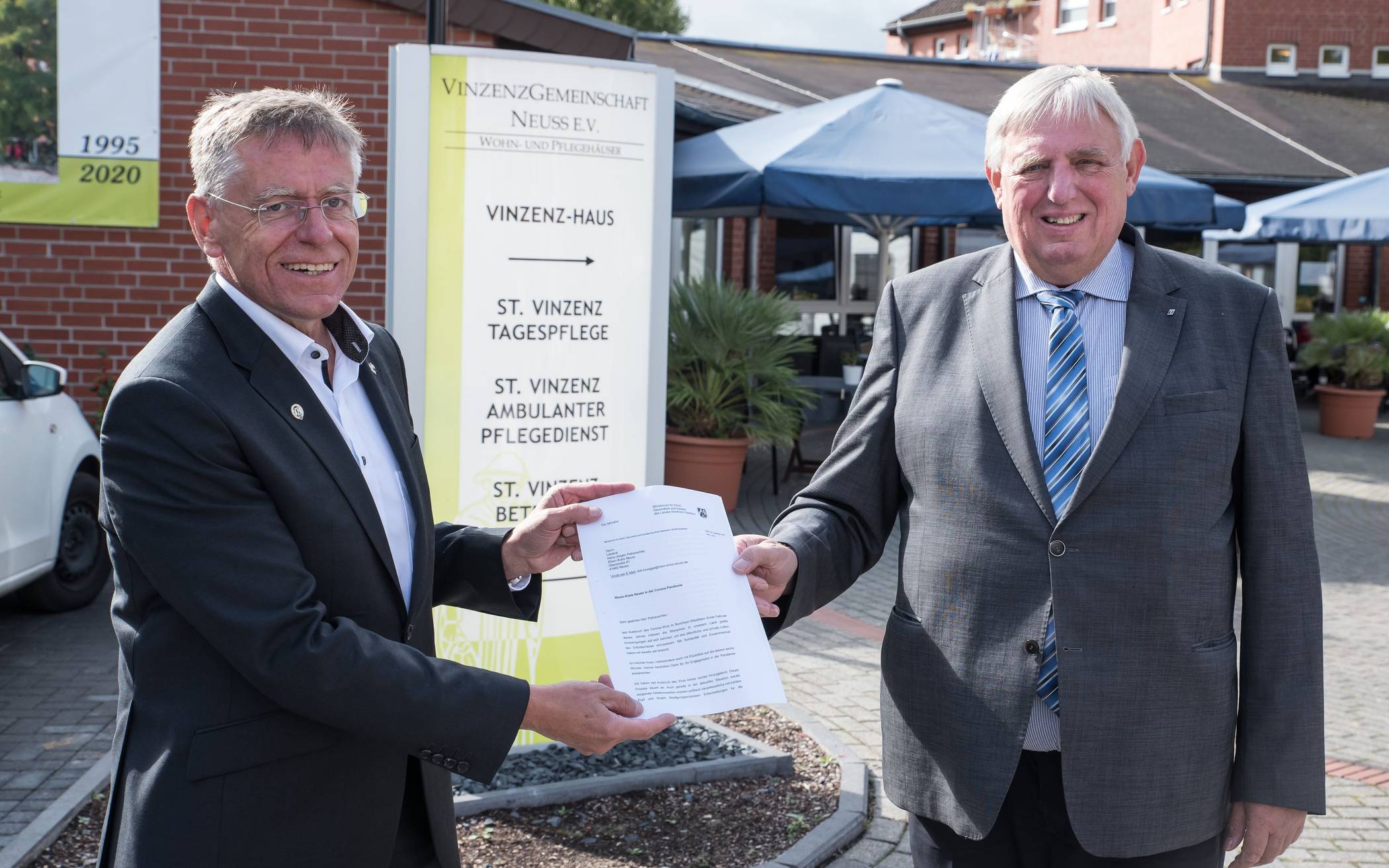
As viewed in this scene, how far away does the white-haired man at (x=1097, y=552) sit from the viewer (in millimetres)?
2223

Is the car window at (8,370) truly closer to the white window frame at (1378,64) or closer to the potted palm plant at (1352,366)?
the potted palm plant at (1352,366)

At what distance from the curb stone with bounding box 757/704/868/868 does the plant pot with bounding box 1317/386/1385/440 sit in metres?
12.5

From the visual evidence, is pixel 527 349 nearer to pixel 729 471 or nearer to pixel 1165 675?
pixel 1165 675

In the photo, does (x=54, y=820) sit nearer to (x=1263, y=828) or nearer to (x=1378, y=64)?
(x=1263, y=828)

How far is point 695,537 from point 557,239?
7.09 ft

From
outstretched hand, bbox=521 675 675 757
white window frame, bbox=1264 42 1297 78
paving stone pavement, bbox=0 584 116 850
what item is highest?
white window frame, bbox=1264 42 1297 78

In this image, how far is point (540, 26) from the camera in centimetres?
897

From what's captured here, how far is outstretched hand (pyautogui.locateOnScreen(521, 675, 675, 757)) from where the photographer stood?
2.11 metres

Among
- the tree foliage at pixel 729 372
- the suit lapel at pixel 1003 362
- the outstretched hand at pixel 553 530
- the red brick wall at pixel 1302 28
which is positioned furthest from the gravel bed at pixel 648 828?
the red brick wall at pixel 1302 28

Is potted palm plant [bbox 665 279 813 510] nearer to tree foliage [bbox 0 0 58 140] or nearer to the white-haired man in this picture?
tree foliage [bbox 0 0 58 140]

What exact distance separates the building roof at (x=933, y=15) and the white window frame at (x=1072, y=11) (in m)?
6.16

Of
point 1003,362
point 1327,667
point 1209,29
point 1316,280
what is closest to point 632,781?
point 1003,362

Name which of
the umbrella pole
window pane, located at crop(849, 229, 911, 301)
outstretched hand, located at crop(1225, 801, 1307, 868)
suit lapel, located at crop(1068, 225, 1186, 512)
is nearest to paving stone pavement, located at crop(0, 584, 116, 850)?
suit lapel, located at crop(1068, 225, 1186, 512)

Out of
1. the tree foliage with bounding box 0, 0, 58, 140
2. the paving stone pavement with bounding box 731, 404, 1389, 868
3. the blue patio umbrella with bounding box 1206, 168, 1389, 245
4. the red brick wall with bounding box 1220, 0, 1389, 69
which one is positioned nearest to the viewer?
the paving stone pavement with bounding box 731, 404, 1389, 868
